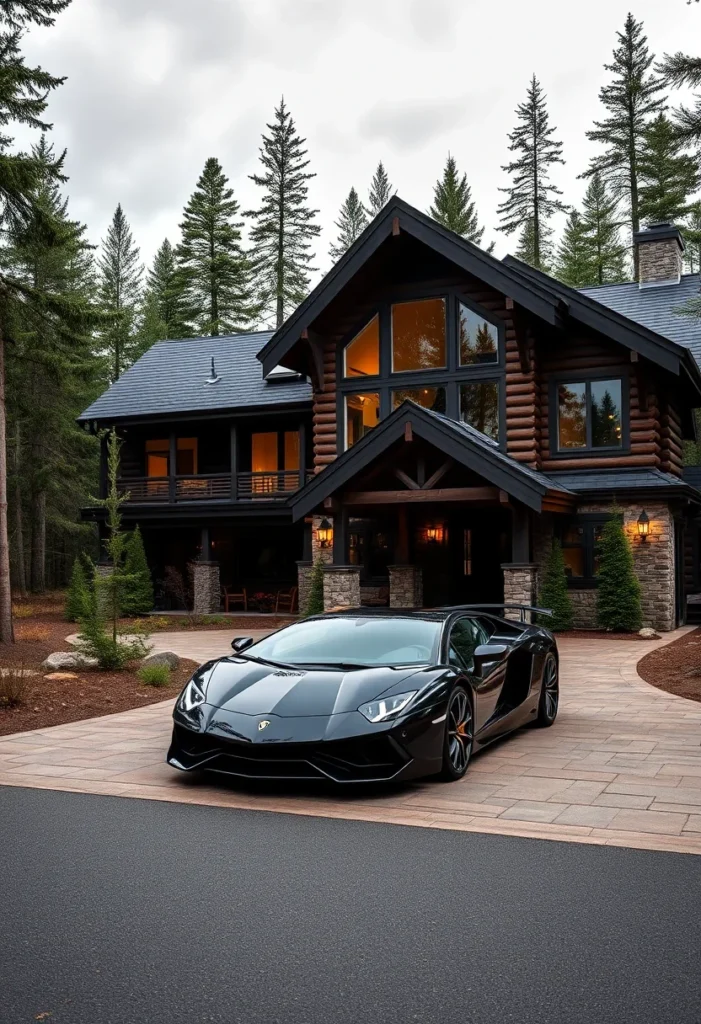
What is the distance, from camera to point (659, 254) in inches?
Answer: 1072

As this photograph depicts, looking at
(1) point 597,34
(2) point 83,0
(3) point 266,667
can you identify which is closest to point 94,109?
(2) point 83,0

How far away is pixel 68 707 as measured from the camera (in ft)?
34.9

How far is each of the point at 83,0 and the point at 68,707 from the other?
13.9 m

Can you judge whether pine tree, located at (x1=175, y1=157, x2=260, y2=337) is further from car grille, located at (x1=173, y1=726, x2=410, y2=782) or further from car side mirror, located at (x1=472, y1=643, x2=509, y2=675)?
car grille, located at (x1=173, y1=726, x2=410, y2=782)

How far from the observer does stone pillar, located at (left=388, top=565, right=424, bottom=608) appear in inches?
902

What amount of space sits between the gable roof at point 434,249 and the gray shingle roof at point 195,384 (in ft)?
13.1

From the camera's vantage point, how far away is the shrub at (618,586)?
2038 centimetres

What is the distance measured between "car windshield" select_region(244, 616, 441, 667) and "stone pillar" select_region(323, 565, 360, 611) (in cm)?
1277

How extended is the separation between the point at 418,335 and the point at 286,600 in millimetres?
9103

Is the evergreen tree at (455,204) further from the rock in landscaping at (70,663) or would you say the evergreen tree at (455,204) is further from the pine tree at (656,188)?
the rock in landscaping at (70,663)

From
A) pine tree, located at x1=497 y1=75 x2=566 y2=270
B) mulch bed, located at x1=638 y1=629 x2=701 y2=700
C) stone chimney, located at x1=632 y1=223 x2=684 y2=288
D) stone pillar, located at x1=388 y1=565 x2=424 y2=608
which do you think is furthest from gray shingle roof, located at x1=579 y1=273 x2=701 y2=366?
pine tree, located at x1=497 y1=75 x2=566 y2=270

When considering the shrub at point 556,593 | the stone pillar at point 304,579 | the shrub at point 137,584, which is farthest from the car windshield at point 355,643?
the shrub at point 137,584

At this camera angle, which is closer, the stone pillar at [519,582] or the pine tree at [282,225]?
the stone pillar at [519,582]

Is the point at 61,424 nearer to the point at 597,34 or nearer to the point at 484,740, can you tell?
the point at 597,34
